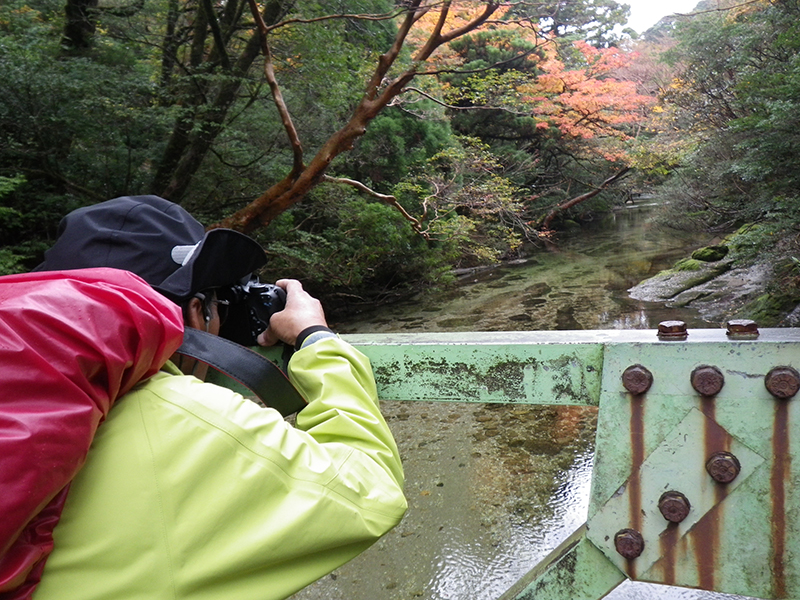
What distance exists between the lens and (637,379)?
0.88m

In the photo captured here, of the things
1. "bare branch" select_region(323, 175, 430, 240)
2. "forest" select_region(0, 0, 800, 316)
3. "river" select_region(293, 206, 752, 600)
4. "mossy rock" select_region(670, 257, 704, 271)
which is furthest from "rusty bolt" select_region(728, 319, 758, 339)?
"mossy rock" select_region(670, 257, 704, 271)

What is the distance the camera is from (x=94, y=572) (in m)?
0.58

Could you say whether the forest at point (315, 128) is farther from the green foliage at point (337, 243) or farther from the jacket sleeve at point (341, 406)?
the jacket sleeve at point (341, 406)

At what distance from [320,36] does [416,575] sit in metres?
5.12

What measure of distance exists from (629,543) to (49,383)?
0.86m

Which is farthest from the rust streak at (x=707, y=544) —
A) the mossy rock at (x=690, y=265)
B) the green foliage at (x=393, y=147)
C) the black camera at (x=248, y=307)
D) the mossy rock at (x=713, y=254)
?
the mossy rock at (x=713, y=254)

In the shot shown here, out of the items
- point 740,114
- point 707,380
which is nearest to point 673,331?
point 707,380

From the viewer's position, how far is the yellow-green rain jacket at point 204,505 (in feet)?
1.94

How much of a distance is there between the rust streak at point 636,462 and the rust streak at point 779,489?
18cm

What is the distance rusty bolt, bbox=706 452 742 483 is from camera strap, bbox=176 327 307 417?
64cm

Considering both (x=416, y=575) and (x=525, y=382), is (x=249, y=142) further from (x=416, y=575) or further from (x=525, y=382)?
(x=525, y=382)

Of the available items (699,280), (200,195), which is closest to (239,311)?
(200,195)

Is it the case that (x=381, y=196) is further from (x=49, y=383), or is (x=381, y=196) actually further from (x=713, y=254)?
(x=713, y=254)

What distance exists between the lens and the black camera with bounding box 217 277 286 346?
3.24 feet
